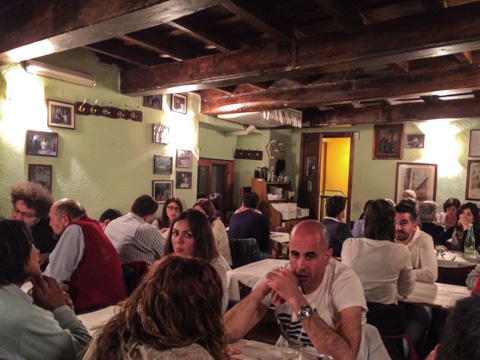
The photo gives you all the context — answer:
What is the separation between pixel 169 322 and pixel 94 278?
1647 millimetres

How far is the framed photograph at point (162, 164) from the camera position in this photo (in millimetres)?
5484

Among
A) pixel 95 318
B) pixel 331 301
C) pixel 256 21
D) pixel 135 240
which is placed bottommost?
pixel 95 318

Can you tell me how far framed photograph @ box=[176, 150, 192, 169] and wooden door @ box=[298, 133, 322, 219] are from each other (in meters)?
3.59

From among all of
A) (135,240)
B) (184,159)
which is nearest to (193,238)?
(135,240)

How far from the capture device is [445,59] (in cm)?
418

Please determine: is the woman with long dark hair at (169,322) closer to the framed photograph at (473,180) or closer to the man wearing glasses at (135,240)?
the man wearing glasses at (135,240)

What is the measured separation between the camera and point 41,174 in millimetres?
4090

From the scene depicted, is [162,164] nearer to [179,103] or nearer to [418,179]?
[179,103]

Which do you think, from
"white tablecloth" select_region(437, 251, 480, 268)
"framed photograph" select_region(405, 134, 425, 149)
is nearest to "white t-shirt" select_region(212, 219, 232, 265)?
"white tablecloth" select_region(437, 251, 480, 268)

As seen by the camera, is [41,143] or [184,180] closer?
[41,143]

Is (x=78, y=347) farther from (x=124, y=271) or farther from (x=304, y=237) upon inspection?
(x=124, y=271)

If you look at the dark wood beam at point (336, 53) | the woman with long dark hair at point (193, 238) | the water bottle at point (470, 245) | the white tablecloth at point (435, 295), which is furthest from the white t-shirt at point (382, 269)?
the water bottle at point (470, 245)

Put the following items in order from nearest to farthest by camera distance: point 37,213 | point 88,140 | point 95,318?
point 95,318 → point 37,213 → point 88,140

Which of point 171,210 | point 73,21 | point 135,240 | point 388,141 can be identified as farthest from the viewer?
point 388,141
